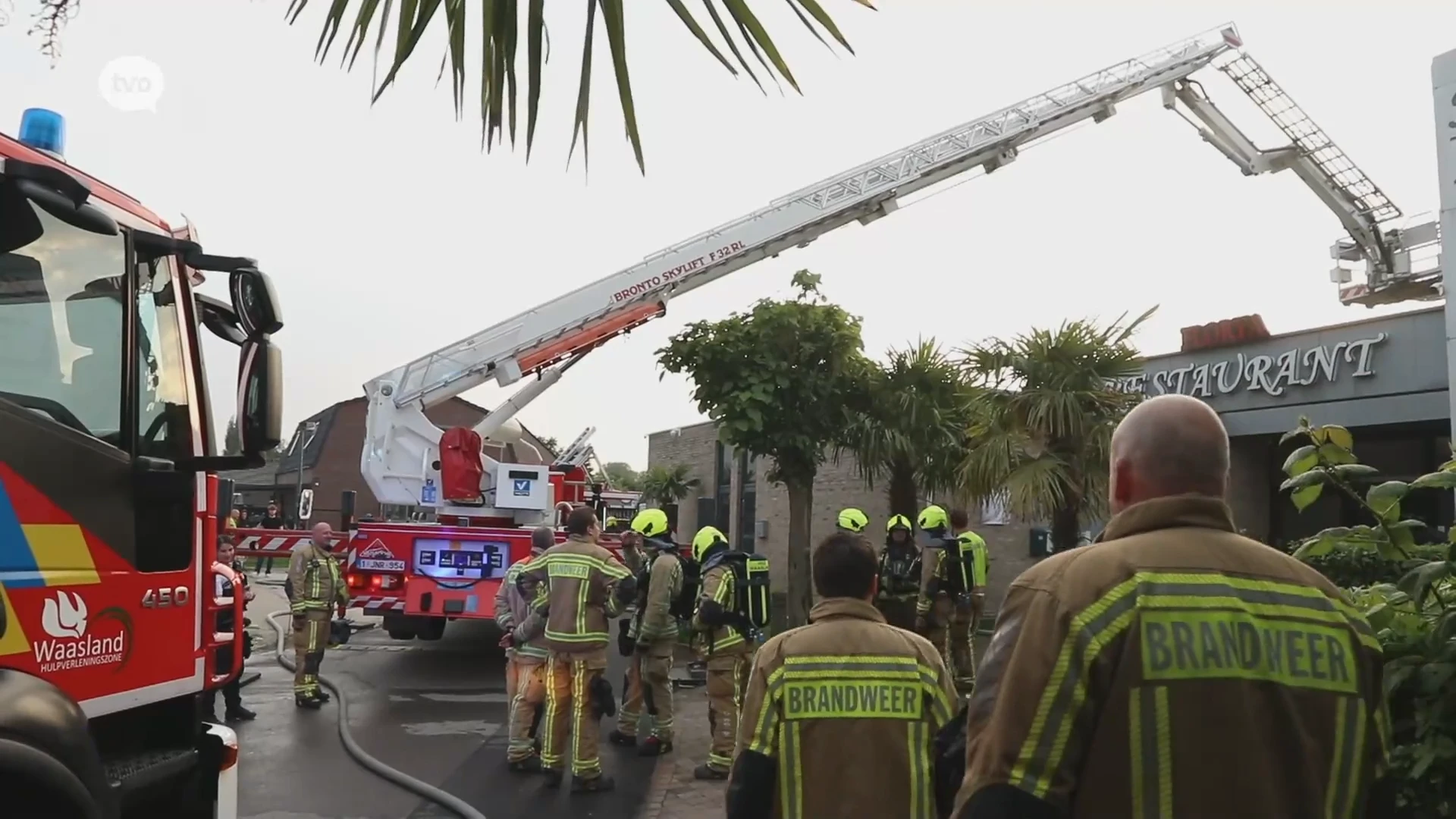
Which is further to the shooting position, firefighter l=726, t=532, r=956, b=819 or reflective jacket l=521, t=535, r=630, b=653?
reflective jacket l=521, t=535, r=630, b=653

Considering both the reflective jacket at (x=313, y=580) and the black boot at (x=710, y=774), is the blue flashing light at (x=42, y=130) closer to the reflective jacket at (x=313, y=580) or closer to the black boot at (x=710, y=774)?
the black boot at (x=710, y=774)

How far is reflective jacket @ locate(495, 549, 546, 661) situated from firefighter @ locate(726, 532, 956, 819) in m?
4.39

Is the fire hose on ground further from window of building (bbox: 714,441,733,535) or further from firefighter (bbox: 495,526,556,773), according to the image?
window of building (bbox: 714,441,733,535)

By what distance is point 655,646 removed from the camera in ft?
25.2

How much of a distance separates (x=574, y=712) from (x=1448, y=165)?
324 inches

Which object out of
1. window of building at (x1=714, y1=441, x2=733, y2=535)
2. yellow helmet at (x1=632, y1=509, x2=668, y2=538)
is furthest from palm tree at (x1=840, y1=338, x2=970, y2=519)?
window of building at (x1=714, y1=441, x2=733, y2=535)

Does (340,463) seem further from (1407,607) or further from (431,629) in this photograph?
(1407,607)

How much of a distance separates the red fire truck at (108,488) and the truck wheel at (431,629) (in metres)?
8.67

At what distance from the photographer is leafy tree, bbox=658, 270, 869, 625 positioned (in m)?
12.2

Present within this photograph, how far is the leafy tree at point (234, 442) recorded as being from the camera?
11.5 ft

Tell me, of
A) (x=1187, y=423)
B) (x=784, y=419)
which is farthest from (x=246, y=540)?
(x=1187, y=423)

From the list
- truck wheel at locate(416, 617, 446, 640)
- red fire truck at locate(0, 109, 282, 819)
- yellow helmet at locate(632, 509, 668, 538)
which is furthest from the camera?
truck wheel at locate(416, 617, 446, 640)

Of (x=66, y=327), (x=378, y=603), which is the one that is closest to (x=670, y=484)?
(x=378, y=603)

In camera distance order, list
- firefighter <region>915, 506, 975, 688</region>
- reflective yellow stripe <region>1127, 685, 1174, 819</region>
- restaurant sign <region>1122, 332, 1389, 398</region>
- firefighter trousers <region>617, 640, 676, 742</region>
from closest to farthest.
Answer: reflective yellow stripe <region>1127, 685, 1174, 819</region>
firefighter trousers <region>617, 640, 676, 742</region>
firefighter <region>915, 506, 975, 688</region>
restaurant sign <region>1122, 332, 1389, 398</region>
